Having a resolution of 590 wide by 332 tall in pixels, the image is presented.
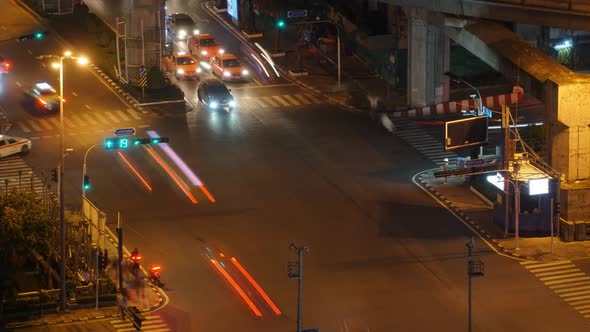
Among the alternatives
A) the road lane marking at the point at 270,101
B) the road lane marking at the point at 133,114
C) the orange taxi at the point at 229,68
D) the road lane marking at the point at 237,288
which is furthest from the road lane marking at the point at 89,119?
the road lane marking at the point at 237,288

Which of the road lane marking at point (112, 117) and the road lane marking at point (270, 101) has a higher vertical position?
the road lane marking at point (270, 101)

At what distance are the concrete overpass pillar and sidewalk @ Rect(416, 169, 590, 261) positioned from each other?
1433 centimetres

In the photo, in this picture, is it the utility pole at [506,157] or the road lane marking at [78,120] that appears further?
the road lane marking at [78,120]

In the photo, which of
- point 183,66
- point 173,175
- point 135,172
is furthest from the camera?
point 183,66

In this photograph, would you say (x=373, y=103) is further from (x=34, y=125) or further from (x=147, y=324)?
(x=147, y=324)

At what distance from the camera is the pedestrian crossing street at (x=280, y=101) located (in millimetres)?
105000

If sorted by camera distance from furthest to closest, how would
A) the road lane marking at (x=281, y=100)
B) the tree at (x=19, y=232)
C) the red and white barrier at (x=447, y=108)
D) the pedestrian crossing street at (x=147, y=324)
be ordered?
the road lane marking at (x=281, y=100) < the red and white barrier at (x=447, y=108) < the tree at (x=19, y=232) < the pedestrian crossing street at (x=147, y=324)

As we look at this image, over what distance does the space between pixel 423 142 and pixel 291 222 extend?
739 inches

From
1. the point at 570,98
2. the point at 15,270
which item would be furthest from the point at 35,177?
the point at 570,98

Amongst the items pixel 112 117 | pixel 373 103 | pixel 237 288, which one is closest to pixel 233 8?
pixel 373 103

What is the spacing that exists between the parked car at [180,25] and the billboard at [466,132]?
45351mm

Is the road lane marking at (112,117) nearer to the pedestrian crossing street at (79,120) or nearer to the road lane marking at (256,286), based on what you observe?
the pedestrian crossing street at (79,120)

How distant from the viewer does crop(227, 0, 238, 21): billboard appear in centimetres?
12472

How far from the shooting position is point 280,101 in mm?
106062
